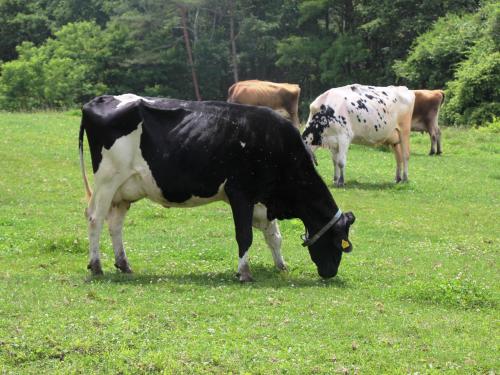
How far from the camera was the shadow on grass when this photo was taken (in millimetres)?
11031

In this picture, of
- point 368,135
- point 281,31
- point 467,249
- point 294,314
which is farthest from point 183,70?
point 294,314

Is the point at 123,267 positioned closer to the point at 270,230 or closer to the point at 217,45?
the point at 270,230

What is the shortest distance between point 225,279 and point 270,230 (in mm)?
1027

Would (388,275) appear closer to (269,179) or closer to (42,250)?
(269,179)

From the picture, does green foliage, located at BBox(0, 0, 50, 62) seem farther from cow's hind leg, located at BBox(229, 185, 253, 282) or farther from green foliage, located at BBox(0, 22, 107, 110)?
cow's hind leg, located at BBox(229, 185, 253, 282)

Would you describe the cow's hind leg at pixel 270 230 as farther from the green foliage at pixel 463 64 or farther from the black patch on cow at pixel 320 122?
the green foliage at pixel 463 64

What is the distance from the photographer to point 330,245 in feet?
38.3

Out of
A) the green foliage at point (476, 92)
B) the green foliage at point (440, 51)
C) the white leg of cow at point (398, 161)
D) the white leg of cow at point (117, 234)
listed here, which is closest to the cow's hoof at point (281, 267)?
the white leg of cow at point (117, 234)

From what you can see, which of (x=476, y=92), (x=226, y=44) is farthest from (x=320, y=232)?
(x=226, y=44)

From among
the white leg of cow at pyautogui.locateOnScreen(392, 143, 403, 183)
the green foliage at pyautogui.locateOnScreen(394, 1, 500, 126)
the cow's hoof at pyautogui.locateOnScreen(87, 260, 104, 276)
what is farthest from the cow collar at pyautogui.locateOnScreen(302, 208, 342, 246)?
the green foliage at pyautogui.locateOnScreen(394, 1, 500, 126)

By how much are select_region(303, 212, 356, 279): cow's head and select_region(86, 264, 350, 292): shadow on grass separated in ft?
0.57

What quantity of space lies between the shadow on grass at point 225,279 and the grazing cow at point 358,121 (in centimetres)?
1025

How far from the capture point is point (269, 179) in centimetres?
1159

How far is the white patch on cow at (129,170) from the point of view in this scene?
1127 centimetres
